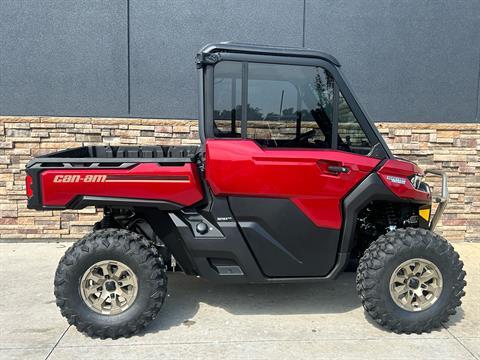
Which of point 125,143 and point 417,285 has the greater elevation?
point 125,143

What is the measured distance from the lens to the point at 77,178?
305 cm

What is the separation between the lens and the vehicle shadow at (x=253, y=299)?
359cm

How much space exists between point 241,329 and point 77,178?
1797 mm

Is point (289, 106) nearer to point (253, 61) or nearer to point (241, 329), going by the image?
point (253, 61)

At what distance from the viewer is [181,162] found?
10.4ft

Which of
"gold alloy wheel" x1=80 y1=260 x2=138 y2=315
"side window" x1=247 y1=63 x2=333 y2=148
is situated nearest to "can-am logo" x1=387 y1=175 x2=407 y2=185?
"side window" x1=247 y1=63 x2=333 y2=148

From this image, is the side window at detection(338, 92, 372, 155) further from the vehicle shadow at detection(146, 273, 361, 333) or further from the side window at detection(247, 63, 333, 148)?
the vehicle shadow at detection(146, 273, 361, 333)

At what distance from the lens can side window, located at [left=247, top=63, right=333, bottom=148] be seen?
3.12m

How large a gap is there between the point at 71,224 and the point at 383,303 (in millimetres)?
4396

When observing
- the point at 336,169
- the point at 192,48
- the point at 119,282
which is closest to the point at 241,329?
the point at 119,282

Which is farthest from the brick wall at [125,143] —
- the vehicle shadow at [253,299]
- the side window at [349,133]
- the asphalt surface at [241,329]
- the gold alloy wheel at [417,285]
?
the gold alloy wheel at [417,285]

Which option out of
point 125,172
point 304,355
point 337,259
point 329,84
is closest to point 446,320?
point 337,259

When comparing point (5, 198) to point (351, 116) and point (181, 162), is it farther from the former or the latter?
point (351, 116)

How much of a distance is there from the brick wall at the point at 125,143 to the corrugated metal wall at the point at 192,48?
0.58 ft
